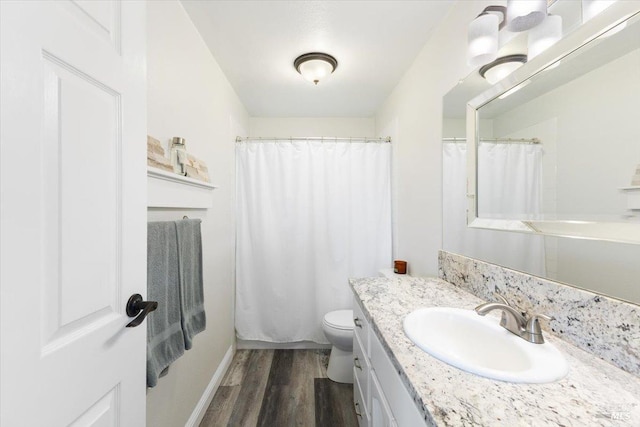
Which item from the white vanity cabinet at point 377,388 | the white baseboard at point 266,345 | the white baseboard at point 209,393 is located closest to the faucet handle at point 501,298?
the white vanity cabinet at point 377,388

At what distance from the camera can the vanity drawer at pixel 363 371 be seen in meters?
1.08

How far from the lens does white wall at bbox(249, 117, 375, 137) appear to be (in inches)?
114

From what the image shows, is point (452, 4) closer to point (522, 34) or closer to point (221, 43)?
point (522, 34)

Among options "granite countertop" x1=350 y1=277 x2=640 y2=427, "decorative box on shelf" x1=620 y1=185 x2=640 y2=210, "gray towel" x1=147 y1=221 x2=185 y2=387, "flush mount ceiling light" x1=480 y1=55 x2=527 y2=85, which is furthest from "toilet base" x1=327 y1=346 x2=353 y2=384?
"flush mount ceiling light" x1=480 y1=55 x2=527 y2=85

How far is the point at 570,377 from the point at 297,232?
1.94 m

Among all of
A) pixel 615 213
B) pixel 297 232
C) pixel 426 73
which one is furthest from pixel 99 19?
pixel 297 232

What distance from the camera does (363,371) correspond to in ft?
3.88

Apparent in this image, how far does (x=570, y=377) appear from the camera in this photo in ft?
1.99

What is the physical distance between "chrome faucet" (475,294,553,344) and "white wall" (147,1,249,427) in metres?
1.33

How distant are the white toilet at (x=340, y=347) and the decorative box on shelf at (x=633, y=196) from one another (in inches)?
61.7

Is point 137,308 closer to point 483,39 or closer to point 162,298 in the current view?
point 162,298

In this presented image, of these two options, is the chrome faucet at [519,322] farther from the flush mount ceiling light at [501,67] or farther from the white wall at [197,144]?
the white wall at [197,144]

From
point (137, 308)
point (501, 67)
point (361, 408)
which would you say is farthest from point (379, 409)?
point (501, 67)

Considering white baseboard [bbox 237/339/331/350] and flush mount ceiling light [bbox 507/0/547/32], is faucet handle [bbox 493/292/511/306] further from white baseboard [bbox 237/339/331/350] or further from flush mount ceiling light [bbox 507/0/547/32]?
white baseboard [bbox 237/339/331/350]
